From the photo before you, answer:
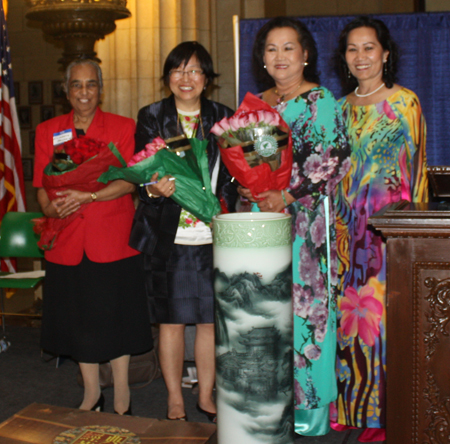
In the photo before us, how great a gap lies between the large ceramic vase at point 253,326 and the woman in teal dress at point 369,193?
859mm

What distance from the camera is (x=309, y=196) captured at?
2535 millimetres

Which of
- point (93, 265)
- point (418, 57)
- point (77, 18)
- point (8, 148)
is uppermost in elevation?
point (77, 18)

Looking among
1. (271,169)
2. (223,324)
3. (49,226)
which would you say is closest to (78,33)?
(49,226)

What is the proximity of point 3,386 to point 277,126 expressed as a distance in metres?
2.41

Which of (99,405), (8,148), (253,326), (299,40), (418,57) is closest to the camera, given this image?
(253,326)

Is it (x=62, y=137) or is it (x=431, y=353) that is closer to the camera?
(x=431, y=353)

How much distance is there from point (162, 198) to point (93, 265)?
0.48 metres

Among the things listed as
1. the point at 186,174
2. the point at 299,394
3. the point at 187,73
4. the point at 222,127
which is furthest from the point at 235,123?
the point at 299,394

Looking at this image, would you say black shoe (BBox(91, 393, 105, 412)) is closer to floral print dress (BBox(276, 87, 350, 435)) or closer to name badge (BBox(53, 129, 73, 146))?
floral print dress (BBox(276, 87, 350, 435))

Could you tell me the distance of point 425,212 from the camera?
1897 millimetres

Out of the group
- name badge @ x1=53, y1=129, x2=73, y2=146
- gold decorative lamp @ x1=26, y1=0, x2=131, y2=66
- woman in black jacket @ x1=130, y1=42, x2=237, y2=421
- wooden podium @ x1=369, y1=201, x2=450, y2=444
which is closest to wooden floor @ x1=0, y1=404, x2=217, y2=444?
wooden podium @ x1=369, y1=201, x2=450, y2=444

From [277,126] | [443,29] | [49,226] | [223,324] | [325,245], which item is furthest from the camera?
[443,29]

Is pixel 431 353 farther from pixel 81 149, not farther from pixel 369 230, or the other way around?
pixel 81 149

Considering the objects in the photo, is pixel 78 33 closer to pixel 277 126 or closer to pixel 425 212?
pixel 277 126
